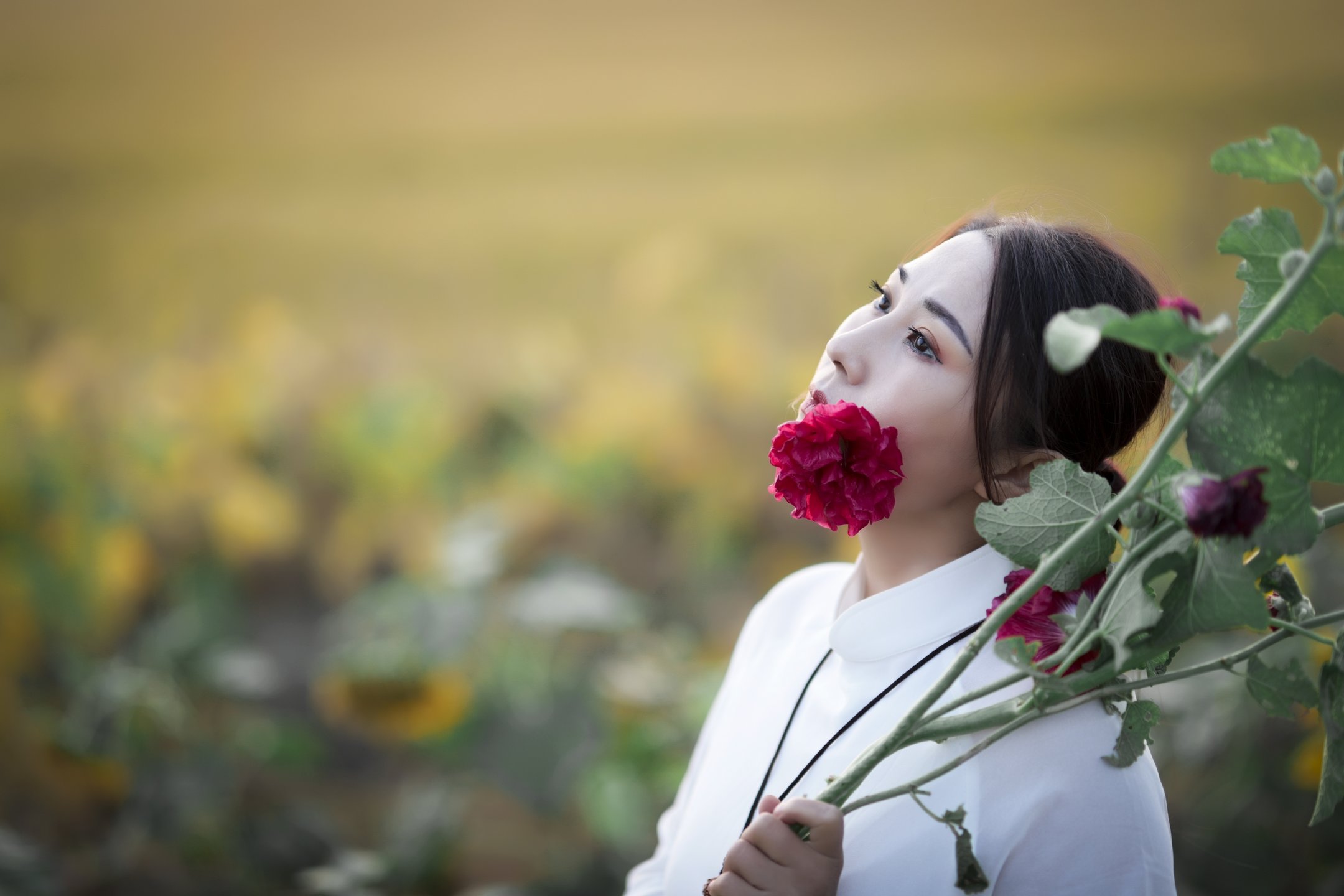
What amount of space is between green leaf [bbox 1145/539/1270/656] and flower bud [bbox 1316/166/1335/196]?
14cm

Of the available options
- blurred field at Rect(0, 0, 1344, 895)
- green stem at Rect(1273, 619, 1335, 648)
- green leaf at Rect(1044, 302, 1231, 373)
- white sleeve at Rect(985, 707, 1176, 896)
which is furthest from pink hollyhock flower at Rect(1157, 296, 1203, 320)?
blurred field at Rect(0, 0, 1344, 895)

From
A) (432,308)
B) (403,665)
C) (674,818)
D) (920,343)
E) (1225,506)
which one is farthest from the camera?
(432,308)

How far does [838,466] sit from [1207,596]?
0.19 meters

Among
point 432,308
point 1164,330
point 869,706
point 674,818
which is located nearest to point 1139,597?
point 1164,330

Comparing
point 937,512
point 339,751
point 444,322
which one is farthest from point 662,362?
point 937,512

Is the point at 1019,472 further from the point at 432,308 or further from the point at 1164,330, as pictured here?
the point at 432,308

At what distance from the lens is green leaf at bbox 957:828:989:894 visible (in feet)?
1.66

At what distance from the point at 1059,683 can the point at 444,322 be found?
5.04ft

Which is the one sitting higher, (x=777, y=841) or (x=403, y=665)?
(x=403, y=665)

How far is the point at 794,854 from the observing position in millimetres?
510

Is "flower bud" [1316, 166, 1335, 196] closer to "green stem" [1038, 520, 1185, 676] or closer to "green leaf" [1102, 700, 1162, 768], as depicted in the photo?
"green stem" [1038, 520, 1185, 676]

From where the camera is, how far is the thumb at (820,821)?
1.66 ft

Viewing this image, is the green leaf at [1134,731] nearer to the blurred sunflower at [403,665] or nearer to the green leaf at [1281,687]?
the green leaf at [1281,687]

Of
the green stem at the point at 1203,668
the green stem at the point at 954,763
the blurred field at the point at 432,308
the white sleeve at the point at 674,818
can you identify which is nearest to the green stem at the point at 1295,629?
the green stem at the point at 1203,668
